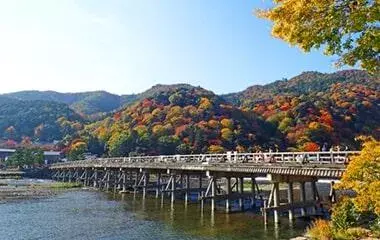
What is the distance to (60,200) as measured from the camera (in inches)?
1646

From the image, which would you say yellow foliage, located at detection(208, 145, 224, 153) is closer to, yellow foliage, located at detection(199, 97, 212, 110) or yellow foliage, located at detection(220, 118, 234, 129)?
yellow foliage, located at detection(220, 118, 234, 129)

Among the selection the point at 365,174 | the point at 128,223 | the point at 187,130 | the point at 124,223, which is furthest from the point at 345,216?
the point at 187,130

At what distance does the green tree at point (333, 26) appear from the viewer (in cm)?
832

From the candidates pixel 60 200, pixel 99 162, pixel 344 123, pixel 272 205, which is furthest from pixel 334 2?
pixel 344 123

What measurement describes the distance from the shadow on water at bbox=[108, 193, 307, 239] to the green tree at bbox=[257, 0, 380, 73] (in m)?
13.8

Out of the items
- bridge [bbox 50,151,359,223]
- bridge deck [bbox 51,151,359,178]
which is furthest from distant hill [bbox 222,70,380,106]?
bridge [bbox 50,151,359,223]

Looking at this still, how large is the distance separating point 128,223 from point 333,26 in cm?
2130

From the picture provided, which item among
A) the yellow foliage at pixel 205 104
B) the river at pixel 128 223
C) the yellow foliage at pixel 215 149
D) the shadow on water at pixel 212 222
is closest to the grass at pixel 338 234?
the shadow on water at pixel 212 222

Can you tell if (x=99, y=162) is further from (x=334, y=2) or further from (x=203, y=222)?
(x=334, y=2)

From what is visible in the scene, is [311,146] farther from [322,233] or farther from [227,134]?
[322,233]

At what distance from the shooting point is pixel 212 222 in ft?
86.9

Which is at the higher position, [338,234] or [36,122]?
[36,122]

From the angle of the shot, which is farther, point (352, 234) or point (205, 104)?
point (205, 104)

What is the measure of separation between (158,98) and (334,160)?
97.5m
